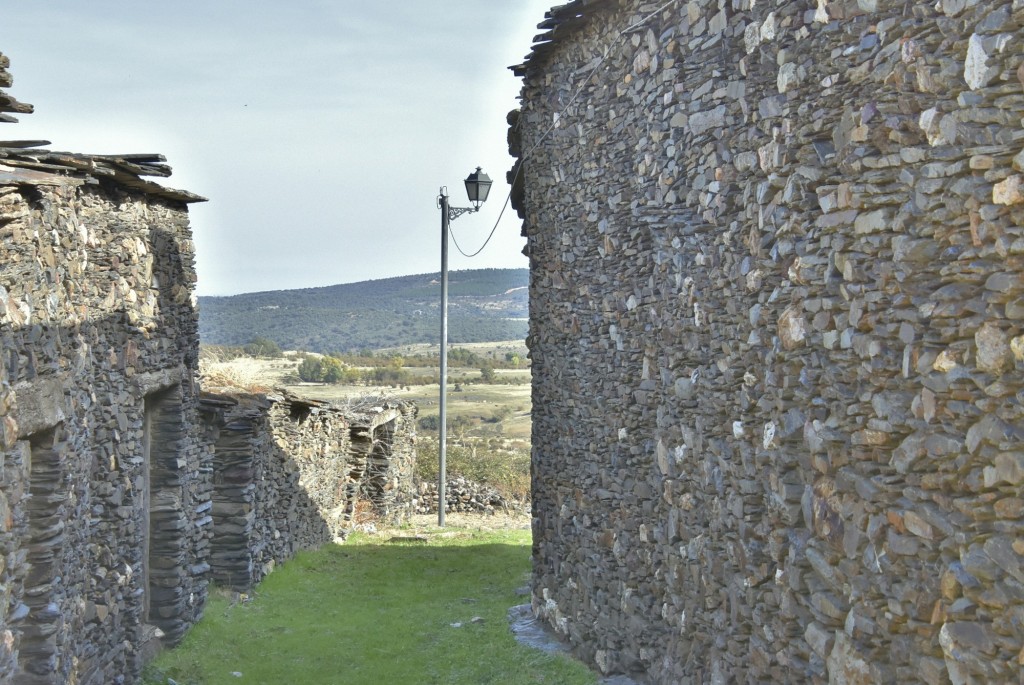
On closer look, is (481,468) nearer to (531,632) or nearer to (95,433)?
(531,632)

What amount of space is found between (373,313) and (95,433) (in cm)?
6367

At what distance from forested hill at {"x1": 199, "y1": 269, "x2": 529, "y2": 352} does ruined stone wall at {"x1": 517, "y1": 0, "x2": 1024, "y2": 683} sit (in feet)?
181

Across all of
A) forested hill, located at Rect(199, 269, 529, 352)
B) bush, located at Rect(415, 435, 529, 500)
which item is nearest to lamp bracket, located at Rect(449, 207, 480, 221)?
bush, located at Rect(415, 435, 529, 500)

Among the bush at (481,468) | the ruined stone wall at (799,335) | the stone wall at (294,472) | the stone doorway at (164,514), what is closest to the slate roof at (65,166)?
the stone doorway at (164,514)

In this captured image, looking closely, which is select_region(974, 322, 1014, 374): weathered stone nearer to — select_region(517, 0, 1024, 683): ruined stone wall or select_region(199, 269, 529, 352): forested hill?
select_region(517, 0, 1024, 683): ruined stone wall

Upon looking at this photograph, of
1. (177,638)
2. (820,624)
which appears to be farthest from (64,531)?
(820,624)

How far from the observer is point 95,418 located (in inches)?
321

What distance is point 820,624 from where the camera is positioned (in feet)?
16.3

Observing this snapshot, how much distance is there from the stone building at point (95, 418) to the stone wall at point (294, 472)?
31.4 inches

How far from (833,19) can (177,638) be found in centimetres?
827

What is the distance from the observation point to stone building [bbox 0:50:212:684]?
19.2ft

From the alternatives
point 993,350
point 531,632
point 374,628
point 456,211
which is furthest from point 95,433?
point 456,211

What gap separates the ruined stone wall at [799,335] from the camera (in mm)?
3816

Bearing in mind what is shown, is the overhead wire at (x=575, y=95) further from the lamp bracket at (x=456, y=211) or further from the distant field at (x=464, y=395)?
the distant field at (x=464, y=395)
